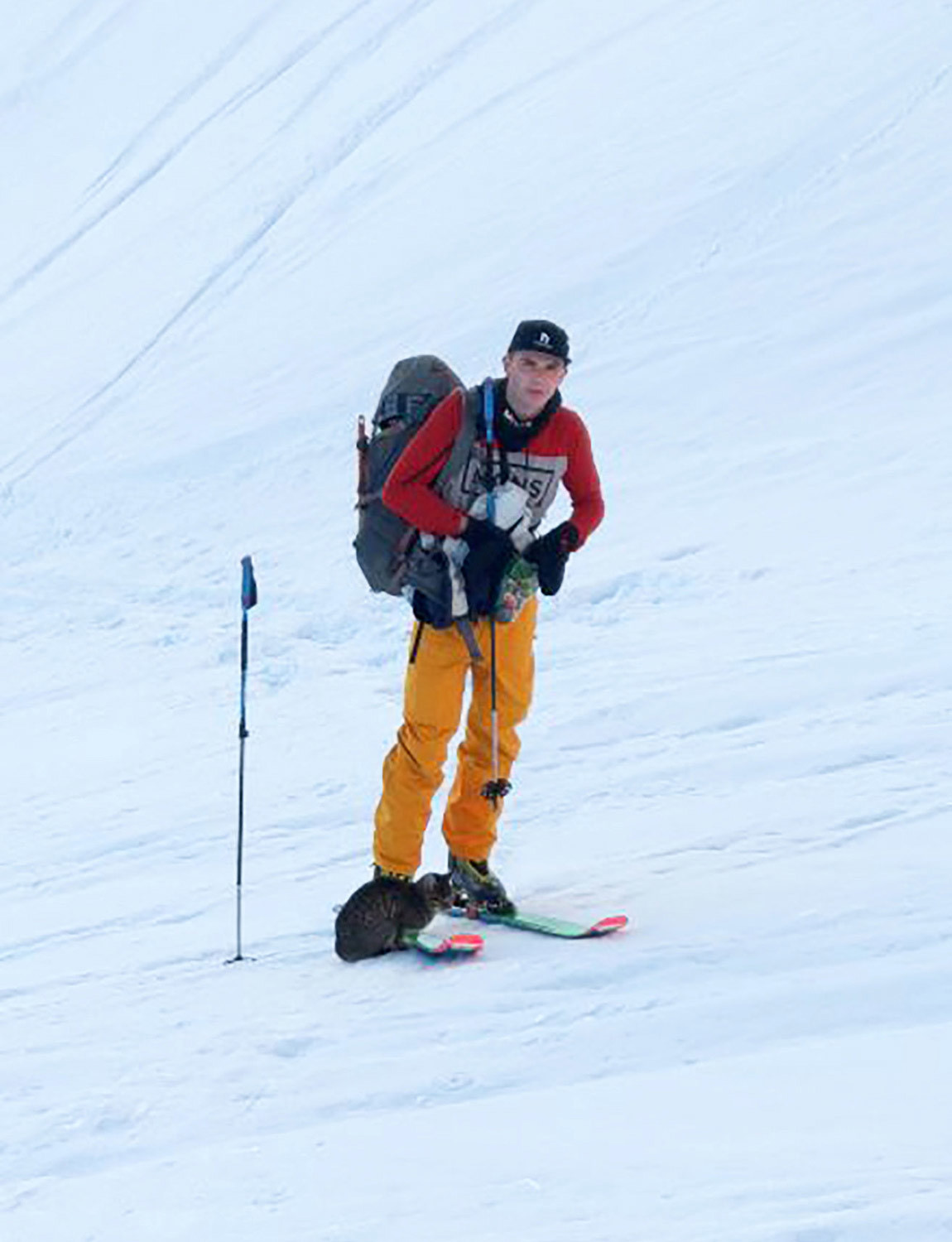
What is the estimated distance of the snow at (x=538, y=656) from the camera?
14.1 ft

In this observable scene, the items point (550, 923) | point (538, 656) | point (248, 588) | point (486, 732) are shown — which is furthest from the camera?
point (538, 656)

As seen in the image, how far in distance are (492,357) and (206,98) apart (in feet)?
55.6

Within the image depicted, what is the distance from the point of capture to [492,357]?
18000 mm

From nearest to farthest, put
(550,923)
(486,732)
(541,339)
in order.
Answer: (541,339), (550,923), (486,732)

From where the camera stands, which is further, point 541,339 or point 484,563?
point 484,563

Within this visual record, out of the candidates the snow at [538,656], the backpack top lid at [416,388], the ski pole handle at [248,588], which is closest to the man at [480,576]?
the backpack top lid at [416,388]

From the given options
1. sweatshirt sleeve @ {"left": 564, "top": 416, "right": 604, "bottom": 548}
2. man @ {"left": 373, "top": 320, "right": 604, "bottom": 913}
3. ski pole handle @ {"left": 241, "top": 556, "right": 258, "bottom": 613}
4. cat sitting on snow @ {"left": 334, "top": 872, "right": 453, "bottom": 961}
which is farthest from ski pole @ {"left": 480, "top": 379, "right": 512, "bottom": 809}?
ski pole handle @ {"left": 241, "top": 556, "right": 258, "bottom": 613}

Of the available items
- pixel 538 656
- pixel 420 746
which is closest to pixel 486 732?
pixel 420 746

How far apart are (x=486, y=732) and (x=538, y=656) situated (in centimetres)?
490

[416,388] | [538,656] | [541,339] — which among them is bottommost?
[538,656]

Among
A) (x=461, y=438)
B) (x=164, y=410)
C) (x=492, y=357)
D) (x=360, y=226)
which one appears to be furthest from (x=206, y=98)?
(x=461, y=438)

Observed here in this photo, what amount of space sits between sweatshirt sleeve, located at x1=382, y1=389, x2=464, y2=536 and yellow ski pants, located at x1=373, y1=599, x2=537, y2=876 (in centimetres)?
38

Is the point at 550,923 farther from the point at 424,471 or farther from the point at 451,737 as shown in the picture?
the point at 424,471

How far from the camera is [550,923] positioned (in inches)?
228
